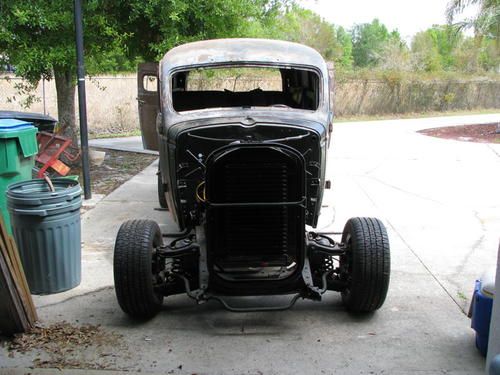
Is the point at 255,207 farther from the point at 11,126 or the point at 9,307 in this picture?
the point at 11,126

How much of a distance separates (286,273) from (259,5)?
649 cm

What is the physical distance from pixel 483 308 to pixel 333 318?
3.70ft

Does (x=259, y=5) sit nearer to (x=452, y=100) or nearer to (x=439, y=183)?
(x=439, y=183)

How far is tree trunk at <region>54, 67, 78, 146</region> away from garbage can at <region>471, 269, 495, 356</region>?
324 inches

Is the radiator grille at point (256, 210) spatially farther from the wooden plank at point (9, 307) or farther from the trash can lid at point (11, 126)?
the trash can lid at point (11, 126)

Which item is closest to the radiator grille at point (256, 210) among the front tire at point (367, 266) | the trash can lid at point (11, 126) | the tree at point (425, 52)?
the front tire at point (367, 266)

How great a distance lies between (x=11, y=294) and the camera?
12.3ft

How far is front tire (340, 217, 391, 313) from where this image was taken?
4.01 metres

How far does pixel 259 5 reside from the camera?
9320mm

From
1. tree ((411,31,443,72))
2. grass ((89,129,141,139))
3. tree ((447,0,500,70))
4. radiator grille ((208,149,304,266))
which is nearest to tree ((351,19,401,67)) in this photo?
tree ((411,31,443,72))

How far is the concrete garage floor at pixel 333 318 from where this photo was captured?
361cm

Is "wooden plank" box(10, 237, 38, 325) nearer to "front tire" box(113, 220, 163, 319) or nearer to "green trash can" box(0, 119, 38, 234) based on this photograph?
"front tire" box(113, 220, 163, 319)

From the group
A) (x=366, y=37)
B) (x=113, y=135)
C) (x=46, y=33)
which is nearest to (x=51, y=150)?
(x=46, y=33)

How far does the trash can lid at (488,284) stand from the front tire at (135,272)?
2.29 metres
